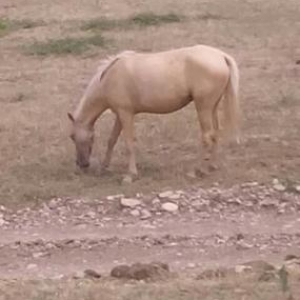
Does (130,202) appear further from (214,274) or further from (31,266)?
(214,274)

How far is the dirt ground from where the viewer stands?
8938 mm

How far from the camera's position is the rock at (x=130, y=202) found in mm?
10016

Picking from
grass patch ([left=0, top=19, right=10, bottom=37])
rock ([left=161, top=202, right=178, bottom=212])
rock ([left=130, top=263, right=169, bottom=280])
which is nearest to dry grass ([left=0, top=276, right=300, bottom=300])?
rock ([left=130, top=263, right=169, bottom=280])

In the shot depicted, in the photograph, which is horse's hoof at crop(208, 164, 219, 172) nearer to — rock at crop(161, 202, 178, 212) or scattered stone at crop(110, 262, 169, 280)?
rock at crop(161, 202, 178, 212)

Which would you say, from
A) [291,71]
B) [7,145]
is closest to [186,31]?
[291,71]

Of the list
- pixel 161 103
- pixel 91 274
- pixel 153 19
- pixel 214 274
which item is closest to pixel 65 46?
pixel 153 19

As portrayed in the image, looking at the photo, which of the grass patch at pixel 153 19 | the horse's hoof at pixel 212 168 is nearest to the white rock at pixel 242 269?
the horse's hoof at pixel 212 168

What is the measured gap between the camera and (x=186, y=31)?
19062mm

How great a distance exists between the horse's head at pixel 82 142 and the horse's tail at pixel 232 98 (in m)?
1.27

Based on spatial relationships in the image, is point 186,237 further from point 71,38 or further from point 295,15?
point 295,15

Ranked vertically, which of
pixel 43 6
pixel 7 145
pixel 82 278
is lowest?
pixel 43 6

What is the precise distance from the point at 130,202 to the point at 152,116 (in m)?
3.17

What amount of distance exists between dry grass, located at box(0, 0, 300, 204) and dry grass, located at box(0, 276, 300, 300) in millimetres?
3449

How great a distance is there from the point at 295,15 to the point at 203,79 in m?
10.1
